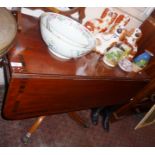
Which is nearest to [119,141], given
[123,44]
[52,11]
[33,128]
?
[33,128]

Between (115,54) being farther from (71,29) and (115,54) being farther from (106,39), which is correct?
(71,29)

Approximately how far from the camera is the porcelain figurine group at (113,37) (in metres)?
1.40

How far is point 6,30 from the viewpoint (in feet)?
2.77

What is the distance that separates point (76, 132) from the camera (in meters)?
1.80

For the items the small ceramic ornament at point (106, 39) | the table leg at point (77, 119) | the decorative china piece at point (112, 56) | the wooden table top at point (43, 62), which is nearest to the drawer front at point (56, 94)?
the wooden table top at point (43, 62)

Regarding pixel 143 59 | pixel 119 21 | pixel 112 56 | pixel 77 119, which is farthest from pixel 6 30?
pixel 77 119

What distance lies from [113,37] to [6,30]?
82 cm

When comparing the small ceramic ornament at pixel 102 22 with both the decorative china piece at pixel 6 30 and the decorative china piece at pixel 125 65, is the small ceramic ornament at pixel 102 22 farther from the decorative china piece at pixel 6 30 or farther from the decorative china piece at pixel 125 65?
the decorative china piece at pixel 6 30

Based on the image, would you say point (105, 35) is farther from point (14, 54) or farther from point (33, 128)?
point (33, 128)

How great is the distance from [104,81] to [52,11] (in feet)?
1.80

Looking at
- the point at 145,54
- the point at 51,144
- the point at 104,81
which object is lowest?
the point at 51,144

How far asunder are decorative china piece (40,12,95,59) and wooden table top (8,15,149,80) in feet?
0.23

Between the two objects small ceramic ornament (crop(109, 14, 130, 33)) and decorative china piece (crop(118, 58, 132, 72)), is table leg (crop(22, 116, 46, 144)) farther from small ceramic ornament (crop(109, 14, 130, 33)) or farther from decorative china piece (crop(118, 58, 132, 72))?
small ceramic ornament (crop(109, 14, 130, 33))

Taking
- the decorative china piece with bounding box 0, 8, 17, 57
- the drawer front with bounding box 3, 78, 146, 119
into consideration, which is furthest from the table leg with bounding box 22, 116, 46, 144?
the decorative china piece with bounding box 0, 8, 17, 57
